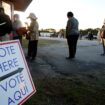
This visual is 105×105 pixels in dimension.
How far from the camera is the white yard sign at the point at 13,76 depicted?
3.87 metres

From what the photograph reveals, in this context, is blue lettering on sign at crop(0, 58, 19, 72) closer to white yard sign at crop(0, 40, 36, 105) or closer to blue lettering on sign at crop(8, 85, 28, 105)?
white yard sign at crop(0, 40, 36, 105)

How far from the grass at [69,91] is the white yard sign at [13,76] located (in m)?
1.56

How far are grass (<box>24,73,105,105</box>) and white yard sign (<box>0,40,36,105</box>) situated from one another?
5.12 ft

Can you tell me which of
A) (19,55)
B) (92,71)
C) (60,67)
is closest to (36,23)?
(60,67)

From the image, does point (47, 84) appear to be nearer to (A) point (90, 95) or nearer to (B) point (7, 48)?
(A) point (90, 95)

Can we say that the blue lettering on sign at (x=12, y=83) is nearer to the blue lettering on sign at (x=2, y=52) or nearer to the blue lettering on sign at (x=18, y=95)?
the blue lettering on sign at (x=18, y=95)

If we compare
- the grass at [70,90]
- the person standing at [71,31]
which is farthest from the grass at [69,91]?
the person standing at [71,31]

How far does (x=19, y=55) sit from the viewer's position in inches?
170

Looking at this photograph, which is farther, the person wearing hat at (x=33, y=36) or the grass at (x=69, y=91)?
the person wearing hat at (x=33, y=36)

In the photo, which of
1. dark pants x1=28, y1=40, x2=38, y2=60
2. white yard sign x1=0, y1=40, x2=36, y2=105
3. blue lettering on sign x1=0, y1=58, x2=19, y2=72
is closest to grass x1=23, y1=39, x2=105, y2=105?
white yard sign x1=0, y1=40, x2=36, y2=105

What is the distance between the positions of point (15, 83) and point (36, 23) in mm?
8068

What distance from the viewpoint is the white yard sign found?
3.87m

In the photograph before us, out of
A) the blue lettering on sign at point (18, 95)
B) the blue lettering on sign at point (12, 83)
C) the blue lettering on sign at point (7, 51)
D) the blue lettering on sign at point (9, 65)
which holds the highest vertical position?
the blue lettering on sign at point (7, 51)

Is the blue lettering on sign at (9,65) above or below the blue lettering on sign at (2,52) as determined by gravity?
below
